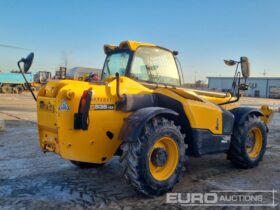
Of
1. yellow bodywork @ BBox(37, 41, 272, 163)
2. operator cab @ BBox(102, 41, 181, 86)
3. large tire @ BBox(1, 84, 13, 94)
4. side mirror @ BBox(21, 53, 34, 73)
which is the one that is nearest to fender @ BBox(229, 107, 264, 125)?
yellow bodywork @ BBox(37, 41, 272, 163)

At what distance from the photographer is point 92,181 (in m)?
5.66

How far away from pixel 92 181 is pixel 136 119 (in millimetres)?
1599

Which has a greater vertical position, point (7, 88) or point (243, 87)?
point (243, 87)

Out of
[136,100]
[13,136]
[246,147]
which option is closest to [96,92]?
[136,100]

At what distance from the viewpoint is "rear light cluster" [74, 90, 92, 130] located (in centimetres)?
457

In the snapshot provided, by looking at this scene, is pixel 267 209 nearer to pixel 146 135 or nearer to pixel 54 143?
pixel 146 135

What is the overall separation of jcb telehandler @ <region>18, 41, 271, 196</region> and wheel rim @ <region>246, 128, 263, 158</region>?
765 mm

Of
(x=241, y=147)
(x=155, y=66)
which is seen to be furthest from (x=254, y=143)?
(x=155, y=66)

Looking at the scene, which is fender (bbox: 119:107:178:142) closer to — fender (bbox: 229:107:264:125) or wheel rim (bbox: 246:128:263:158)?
fender (bbox: 229:107:264:125)

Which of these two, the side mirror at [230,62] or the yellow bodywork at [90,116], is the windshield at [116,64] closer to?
the yellow bodywork at [90,116]

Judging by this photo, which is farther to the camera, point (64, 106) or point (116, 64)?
point (116, 64)

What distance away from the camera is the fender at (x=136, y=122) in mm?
4604

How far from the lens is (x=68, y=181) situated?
5660 millimetres
